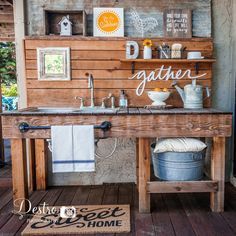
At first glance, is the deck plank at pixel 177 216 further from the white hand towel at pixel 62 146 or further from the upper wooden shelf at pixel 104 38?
the upper wooden shelf at pixel 104 38

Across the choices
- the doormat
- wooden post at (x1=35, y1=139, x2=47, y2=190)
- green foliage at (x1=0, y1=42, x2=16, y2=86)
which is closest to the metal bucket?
the doormat

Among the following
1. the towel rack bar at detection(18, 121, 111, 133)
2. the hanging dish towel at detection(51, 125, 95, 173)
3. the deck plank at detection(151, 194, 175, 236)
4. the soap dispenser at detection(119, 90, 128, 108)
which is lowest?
the deck plank at detection(151, 194, 175, 236)

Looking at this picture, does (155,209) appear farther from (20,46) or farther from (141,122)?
(20,46)

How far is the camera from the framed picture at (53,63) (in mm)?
2803

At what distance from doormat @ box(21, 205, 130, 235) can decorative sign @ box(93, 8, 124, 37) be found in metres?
1.77

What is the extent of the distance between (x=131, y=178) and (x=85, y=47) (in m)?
1.55

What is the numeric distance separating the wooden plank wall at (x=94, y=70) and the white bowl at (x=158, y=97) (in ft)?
0.64

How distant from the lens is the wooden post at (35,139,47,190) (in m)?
2.85

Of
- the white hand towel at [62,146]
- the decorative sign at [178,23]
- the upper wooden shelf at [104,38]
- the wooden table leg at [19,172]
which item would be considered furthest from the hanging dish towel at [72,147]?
the decorative sign at [178,23]

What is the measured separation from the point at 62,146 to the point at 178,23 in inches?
71.3

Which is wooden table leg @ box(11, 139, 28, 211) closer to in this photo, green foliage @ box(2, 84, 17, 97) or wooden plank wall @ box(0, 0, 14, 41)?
wooden plank wall @ box(0, 0, 14, 41)

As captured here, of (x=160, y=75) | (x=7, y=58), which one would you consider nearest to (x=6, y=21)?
(x=7, y=58)

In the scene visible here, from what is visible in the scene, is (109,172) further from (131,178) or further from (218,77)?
(218,77)

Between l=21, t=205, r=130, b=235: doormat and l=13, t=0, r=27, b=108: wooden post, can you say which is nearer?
l=21, t=205, r=130, b=235: doormat
